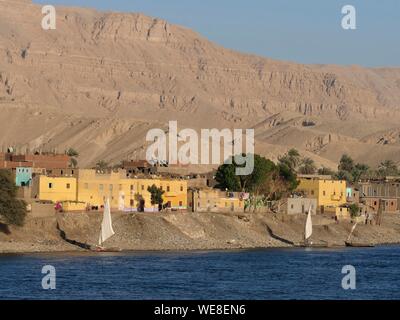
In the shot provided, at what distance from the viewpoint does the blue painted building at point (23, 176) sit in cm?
9437

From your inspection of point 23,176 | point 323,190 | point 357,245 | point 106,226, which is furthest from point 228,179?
point 106,226

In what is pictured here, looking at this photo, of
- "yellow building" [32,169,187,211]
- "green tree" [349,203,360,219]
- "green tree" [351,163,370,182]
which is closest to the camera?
"yellow building" [32,169,187,211]

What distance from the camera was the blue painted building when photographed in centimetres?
9437

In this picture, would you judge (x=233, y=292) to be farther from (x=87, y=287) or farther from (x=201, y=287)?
(x=87, y=287)

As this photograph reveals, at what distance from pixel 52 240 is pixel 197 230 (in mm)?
14763

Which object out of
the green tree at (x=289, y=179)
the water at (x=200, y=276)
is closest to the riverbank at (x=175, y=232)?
the water at (x=200, y=276)

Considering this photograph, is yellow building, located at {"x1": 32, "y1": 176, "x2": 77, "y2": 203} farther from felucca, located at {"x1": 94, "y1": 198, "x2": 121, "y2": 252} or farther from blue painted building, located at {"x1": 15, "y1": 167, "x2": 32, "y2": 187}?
felucca, located at {"x1": 94, "y1": 198, "x2": 121, "y2": 252}

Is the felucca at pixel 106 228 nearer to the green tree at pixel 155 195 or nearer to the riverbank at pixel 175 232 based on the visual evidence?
the riverbank at pixel 175 232

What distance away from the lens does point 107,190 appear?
317 feet

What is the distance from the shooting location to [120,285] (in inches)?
2279

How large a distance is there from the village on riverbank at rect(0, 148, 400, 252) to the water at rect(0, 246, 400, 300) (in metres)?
5.76

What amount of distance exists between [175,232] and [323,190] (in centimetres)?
3382

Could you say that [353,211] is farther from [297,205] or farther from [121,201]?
[121,201]

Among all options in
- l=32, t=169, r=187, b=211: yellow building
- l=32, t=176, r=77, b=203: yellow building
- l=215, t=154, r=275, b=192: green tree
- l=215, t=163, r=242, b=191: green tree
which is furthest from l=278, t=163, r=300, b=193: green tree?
l=32, t=176, r=77, b=203: yellow building
